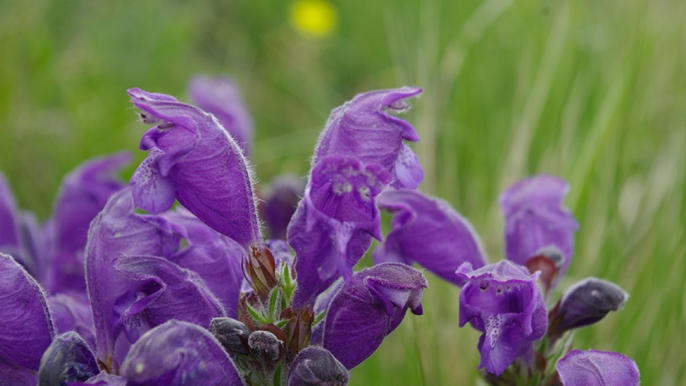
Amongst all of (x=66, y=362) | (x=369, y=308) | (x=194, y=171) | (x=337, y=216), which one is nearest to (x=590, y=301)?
(x=369, y=308)

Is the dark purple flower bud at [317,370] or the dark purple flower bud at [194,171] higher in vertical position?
the dark purple flower bud at [194,171]

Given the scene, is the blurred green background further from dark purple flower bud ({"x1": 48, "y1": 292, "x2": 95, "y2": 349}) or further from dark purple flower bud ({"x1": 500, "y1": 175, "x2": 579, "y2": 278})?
dark purple flower bud ({"x1": 48, "y1": 292, "x2": 95, "y2": 349})

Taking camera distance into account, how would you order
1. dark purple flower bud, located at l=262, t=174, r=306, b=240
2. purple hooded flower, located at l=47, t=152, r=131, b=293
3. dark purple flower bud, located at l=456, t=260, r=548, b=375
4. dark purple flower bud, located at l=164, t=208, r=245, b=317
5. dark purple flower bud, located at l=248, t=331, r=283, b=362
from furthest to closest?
1. dark purple flower bud, located at l=262, t=174, r=306, b=240
2. purple hooded flower, located at l=47, t=152, r=131, b=293
3. dark purple flower bud, located at l=164, t=208, r=245, b=317
4. dark purple flower bud, located at l=456, t=260, r=548, b=375
5. dark purple flower bud, located at l=248, t=331, r=283, b=362

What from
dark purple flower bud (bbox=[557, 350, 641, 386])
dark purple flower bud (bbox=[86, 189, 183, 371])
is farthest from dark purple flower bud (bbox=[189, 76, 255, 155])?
dark purple flower bud (bbox=[557, 350, 641, 386])

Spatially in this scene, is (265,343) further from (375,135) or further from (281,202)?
(281,202)

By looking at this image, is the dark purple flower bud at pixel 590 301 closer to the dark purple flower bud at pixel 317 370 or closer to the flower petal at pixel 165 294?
the dark purple flower bud at pixel 317 370

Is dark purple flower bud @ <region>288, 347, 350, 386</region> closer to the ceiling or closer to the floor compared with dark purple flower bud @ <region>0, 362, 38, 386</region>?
closer to the ceiling

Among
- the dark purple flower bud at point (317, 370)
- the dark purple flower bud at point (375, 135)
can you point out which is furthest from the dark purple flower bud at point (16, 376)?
the dark purple flower bud at point (375, 135)
